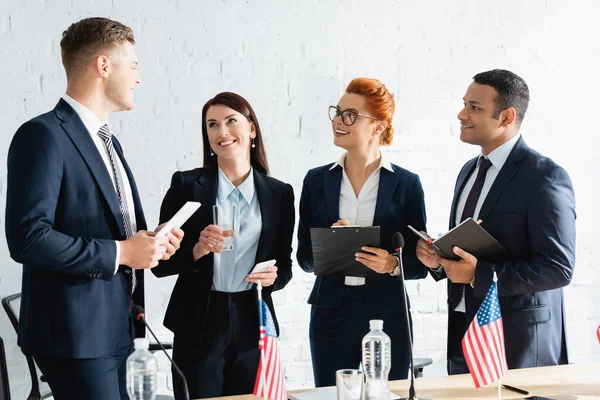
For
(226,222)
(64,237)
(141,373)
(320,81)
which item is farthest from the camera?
(320,81)

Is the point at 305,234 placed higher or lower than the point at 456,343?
higher

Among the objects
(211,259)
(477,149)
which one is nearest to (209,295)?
(211,259)

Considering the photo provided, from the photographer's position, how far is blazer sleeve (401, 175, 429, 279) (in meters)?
2.93

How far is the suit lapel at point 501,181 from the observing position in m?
2.75

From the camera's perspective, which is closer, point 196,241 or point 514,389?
point 514,389

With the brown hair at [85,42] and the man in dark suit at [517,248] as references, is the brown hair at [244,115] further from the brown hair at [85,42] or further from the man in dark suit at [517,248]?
the man in dark suit at [517,248]

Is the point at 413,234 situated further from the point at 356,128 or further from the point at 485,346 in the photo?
the point at 485,346

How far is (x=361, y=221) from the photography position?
297 cm

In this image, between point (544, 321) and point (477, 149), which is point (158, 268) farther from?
point (477, 149)

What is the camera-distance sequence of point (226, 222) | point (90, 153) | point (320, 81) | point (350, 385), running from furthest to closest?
point (320, 81)
point (226, 222)
point (90, 153)
point (350, 385)

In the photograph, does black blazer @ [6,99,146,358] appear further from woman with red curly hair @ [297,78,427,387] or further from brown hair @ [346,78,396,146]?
brown hair @ [346,78,396,146]

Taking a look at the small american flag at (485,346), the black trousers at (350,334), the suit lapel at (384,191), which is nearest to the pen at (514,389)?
the small american flag at (485,346)

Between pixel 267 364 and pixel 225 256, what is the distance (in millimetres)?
806

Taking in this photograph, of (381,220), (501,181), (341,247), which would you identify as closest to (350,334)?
(341,247)
